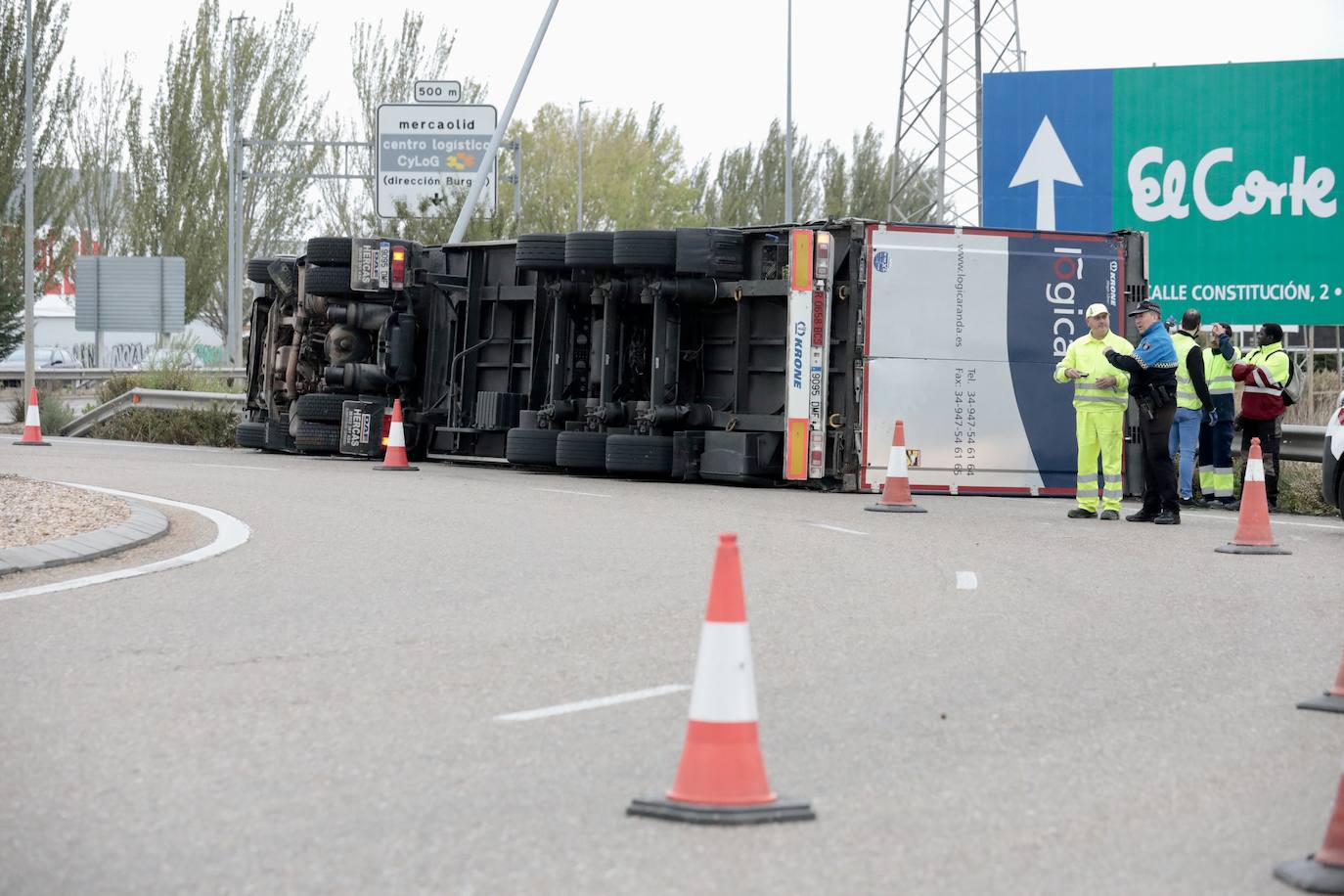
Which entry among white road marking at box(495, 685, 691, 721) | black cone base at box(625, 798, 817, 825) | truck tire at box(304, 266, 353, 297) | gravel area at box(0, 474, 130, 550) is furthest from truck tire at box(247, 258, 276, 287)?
black cone base at box(625, 798, 817, 825)

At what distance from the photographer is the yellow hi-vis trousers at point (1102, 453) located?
15367 millimetres

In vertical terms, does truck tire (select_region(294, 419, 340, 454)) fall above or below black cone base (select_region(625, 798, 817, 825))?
above

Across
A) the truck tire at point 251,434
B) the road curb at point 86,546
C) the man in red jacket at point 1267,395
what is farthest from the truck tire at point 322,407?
the man in red jacket at point 1267,395

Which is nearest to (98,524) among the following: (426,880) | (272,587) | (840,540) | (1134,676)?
(272,587)

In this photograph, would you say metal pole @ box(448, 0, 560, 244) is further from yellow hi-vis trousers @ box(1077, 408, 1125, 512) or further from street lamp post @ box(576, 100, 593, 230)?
street lamp post @ box(576, 100, 593, 230)

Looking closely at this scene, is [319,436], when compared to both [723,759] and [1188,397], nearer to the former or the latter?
[1188,397]

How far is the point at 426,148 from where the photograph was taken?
2805 centimetres


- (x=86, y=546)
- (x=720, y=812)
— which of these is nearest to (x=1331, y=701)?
(x=720, y=812)

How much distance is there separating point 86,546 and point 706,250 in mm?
8874

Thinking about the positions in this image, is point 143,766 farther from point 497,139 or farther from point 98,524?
point 497,139

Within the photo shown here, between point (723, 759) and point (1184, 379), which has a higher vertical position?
point (1184, 379)

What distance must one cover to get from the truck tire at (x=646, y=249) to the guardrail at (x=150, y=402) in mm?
8489

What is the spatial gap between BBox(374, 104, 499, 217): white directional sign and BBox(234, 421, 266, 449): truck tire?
6.24 metres

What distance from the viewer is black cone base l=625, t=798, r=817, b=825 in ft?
16.2
